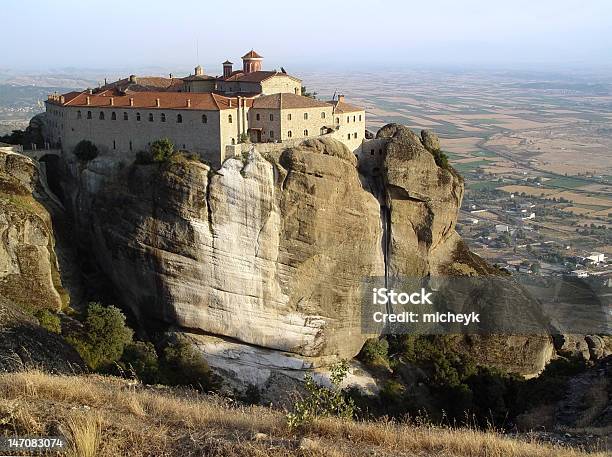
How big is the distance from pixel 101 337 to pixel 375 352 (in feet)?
48.6

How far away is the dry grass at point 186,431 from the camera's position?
917 centimetres

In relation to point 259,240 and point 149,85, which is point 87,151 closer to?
point 149,85

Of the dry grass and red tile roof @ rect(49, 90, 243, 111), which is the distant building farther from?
the dry grass

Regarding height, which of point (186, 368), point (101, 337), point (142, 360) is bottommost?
point (186, 368)

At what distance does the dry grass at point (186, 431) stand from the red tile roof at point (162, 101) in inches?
1061

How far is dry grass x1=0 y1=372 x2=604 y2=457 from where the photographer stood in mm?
9172

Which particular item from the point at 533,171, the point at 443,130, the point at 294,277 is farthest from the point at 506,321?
the point at 443,130

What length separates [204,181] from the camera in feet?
116

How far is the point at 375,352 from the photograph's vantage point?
3850 centimetres

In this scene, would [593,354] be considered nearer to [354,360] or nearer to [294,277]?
[354,360]

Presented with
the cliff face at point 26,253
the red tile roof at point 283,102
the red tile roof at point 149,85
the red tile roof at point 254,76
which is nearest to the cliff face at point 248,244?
the red tile roof at point 283,102

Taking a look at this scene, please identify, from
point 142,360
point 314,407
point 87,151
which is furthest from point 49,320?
point 314,407

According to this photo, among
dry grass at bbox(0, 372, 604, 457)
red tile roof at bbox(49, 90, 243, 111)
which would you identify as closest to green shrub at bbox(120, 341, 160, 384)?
red tile roof at bbox(49, 90, 243, 111)

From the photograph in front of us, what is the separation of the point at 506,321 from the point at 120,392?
32034mm
